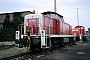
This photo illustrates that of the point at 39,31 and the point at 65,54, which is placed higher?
the point at 39,31

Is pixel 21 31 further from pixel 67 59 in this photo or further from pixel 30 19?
pixel 67 59

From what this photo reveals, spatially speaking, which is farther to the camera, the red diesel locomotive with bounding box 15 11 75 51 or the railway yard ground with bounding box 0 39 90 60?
the red diesel locomotive with bounding box 15 11 75 51

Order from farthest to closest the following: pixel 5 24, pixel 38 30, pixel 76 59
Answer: pixel 5 24 → pixel 38 30 → pixel 76 59

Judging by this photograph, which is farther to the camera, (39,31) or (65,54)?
(39,31)

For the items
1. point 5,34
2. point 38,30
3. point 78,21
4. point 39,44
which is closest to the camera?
point 39,44

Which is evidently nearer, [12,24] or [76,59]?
[76,59]

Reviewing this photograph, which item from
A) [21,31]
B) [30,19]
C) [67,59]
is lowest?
[67,59]

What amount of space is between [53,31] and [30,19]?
280cm

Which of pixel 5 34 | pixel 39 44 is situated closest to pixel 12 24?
pixel 5 34

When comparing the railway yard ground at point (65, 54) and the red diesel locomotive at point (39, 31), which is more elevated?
the red diesel locomotive at point (39, 31)

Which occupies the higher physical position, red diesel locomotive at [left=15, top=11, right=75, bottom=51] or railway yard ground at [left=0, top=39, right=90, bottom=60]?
red diesel locomotive at [left=15, top=11, right=75, bottom=51]

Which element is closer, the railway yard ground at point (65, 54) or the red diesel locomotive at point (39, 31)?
the railway yard ground at point (65, 54)

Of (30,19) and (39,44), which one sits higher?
(30,19)

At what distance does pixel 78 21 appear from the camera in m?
50.7
